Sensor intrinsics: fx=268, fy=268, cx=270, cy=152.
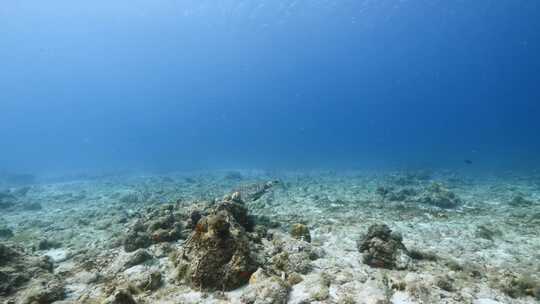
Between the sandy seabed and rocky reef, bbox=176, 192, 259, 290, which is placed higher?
rocky reef, bbox=176, 192, 259, 290

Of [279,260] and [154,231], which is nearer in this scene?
[279,260]

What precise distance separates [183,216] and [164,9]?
88.8 m

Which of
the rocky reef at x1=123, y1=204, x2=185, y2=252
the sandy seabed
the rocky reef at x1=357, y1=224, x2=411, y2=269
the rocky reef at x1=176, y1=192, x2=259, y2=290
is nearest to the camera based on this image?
the sandy seabed

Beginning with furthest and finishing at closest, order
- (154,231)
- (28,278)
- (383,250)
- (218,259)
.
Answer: (154,231) → (383,250) → (28,278) → (218,259)

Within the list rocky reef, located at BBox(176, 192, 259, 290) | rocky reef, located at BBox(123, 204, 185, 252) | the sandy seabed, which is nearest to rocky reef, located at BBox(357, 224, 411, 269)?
the sandy seabed

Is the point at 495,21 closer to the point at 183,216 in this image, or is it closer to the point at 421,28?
the point at 421,28

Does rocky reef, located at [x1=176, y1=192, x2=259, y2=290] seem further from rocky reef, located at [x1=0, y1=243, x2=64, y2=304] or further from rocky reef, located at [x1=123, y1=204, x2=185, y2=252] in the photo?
rocky reef, located at [x1=123, y1=204, x2=185, y2=252]

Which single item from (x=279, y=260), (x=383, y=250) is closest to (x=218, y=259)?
(x=279, y=260)

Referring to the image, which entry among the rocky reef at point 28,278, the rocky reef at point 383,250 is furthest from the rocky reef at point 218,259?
the rocky reef at point 383,250

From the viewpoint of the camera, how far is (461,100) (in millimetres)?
195875

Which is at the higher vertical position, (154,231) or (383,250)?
(383,250)

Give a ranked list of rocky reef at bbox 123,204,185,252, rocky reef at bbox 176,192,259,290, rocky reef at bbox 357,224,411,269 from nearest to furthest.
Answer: rocky reef at bbox 176,192,259,290
rocky reef at bbox 357,224,411,269
rocky reef at bbox 123,204,185,252

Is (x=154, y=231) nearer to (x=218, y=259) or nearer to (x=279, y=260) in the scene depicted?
(x=218, y=259)

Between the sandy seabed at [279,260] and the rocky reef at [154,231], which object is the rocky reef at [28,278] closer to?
the sandy seabed at [279,260]
